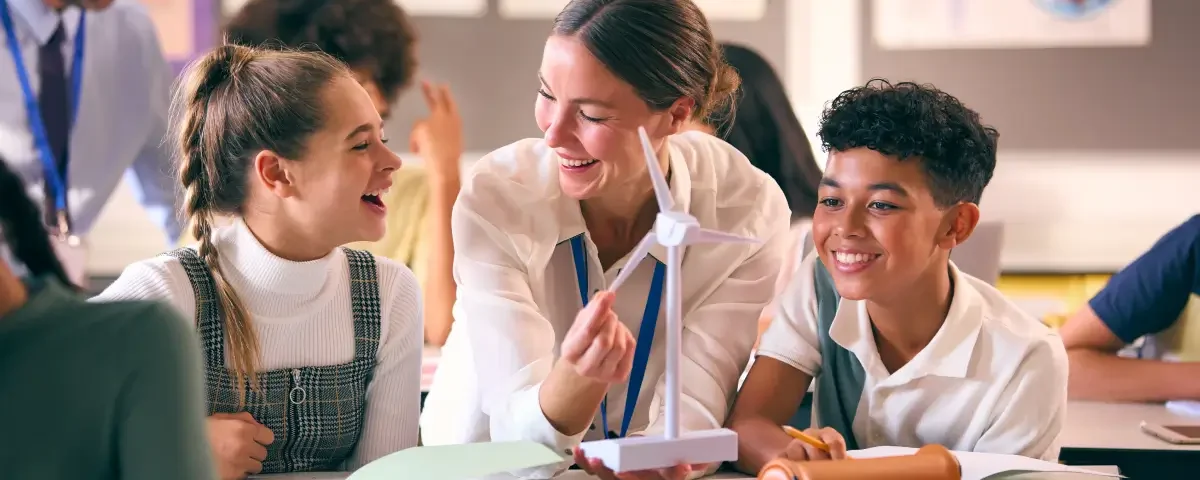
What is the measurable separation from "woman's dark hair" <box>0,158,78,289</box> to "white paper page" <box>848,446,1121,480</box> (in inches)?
37.6

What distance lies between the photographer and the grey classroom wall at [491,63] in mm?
4320

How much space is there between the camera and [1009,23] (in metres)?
4.23

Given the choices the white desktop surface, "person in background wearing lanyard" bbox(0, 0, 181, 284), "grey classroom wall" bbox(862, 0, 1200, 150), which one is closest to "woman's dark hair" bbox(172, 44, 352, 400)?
the white desktop surface

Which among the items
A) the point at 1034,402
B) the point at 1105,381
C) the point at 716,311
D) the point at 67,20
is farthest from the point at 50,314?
the point at 67,20

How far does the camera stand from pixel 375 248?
3221 mm

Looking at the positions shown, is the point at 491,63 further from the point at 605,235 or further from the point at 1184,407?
the point at 1184,407

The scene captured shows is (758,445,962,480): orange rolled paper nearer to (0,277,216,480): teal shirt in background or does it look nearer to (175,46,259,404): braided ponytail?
(0,277,216,480): teal shirt in background

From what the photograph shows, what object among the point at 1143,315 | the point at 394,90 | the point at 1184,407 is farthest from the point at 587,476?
the point at 394,90

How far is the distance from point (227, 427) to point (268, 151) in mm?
419

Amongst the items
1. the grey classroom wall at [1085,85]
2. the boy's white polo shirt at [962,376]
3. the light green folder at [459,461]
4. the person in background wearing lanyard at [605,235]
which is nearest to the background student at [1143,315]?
the boy's white polo shirt at [962,376]

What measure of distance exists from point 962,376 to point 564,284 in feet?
1.99

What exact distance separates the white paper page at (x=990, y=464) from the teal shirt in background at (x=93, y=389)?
2.88ft

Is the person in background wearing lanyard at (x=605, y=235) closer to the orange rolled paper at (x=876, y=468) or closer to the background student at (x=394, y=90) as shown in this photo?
the orange rolled paper at (x=876, y=468)

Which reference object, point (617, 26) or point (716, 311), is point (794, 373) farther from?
point (617, 26)
